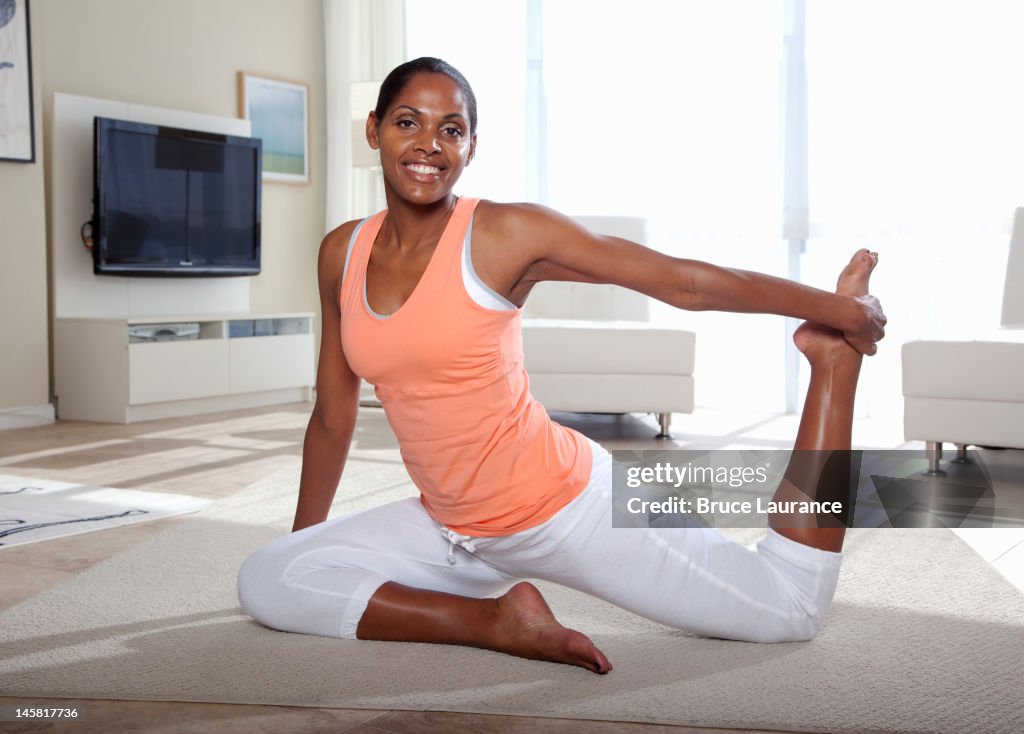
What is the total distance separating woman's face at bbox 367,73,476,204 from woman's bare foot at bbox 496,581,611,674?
64 centimetres

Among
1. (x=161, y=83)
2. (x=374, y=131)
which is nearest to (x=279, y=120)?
(x=161, y=83)

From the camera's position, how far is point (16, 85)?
519 cm

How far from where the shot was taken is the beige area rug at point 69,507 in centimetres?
293

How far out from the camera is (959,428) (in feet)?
12.2

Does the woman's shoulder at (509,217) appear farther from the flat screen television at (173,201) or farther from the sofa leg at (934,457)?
the flat screen television at (173,201)

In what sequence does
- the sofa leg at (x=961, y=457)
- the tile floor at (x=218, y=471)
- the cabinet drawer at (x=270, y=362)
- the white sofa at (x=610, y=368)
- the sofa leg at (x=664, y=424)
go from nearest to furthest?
the tile floor at (x=218, y=471) → the sofa leg at (x=961, y=457) → the white sofa at (x=610, y=368) → the sofa leg at (x=664, y=424) → the cabinet drawer at (x=270, y=362)

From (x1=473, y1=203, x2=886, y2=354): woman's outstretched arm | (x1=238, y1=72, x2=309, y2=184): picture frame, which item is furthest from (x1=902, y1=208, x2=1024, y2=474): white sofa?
(x1=238, y1=72, x2=309, y2=184): picture frame

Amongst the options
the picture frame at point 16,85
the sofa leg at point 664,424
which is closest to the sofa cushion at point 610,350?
the sofa leg at point 664,424

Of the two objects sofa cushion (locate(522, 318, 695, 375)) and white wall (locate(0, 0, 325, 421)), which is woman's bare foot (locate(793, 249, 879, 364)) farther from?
white wall (locate(0, 0, 325, 421))

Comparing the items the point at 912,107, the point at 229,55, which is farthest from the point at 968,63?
the point at 229,55

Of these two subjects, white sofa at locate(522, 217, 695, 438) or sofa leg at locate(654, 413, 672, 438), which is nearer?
white sofa at locate(522, 217, 695, 438)

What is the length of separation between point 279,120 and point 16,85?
1.84 meters

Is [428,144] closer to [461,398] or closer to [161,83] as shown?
[461,398]

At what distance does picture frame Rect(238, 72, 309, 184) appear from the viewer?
6.62 meters
